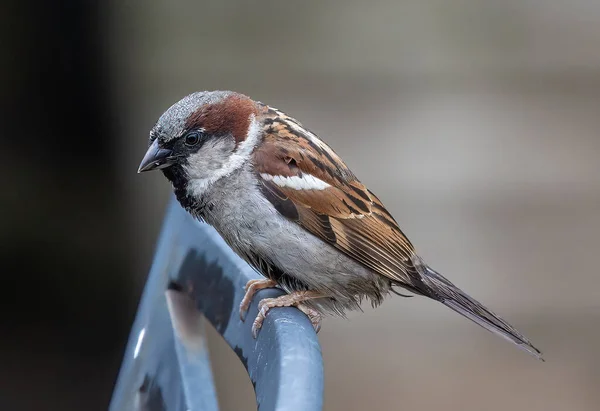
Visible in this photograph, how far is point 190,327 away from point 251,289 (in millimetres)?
129

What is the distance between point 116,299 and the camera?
2.64m

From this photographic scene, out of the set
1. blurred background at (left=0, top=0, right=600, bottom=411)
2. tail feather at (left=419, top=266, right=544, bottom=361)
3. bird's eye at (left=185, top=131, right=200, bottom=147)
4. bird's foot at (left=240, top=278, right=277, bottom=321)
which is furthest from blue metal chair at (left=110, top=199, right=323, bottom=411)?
blurred background at (left=0, top=0, right=600, bottom=411)

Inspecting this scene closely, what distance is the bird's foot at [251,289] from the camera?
1.14 m

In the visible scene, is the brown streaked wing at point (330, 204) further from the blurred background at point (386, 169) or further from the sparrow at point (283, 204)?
the blurred background at point (386, 169)

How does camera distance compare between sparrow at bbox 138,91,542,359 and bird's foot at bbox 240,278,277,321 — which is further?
sparrow at bbox 138,91,542,359

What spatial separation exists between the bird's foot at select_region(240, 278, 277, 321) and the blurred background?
124 cm

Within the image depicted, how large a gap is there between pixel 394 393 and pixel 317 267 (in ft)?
4.69

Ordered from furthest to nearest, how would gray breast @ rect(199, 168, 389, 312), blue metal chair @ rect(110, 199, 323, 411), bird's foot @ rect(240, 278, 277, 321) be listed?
gray breast @ rect(199, 168, 389, 312)
bird's foot @ rect(240, 278, 277, 321)
blue metal chair @ rect(110, 199, 323, 411)

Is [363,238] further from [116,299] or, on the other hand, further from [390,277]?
[116,299]

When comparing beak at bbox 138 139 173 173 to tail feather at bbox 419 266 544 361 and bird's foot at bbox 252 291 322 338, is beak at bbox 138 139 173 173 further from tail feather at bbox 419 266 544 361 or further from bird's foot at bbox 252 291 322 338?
tail feather at bbox 419 266 544 361

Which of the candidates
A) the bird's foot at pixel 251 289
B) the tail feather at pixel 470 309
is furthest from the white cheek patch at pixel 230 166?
the tail feather at pixel 470 309

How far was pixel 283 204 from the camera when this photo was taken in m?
1.42

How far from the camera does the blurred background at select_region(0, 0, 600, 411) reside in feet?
8.38

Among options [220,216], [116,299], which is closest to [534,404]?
[116,299]
